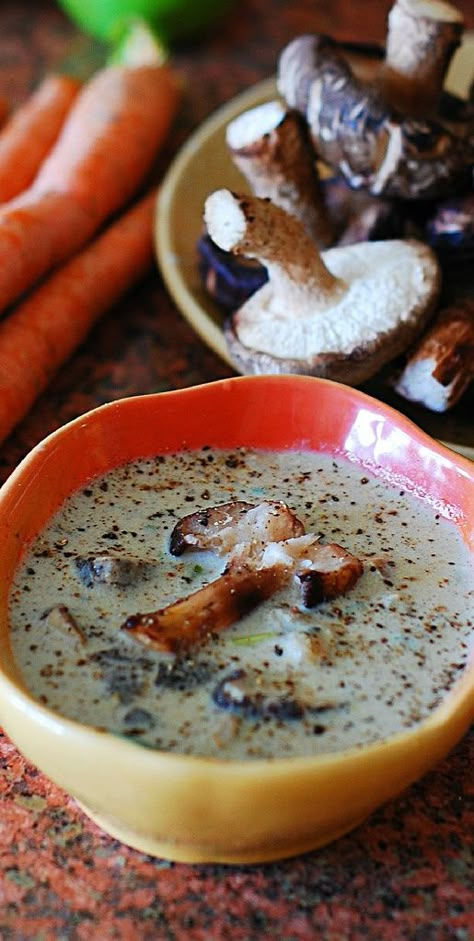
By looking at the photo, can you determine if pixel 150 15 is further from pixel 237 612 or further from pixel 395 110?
pixel 237 612

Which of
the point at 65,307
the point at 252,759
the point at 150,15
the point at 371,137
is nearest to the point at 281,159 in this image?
the point at 371,137

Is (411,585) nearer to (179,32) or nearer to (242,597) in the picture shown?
(242,597)

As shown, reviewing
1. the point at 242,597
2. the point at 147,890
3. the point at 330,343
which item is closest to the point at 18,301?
the point at 330,343

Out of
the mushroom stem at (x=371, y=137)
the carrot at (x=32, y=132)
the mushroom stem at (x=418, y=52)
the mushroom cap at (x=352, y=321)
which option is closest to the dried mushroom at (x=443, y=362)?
the mushroom cap at (x=352, y=321)

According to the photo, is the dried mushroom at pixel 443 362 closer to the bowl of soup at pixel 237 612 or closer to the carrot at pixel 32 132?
the bowl of soup at pixel 237 612

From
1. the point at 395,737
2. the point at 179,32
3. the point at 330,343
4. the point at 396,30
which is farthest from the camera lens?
the point at 179,32

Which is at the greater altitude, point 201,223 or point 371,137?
point 371,137
